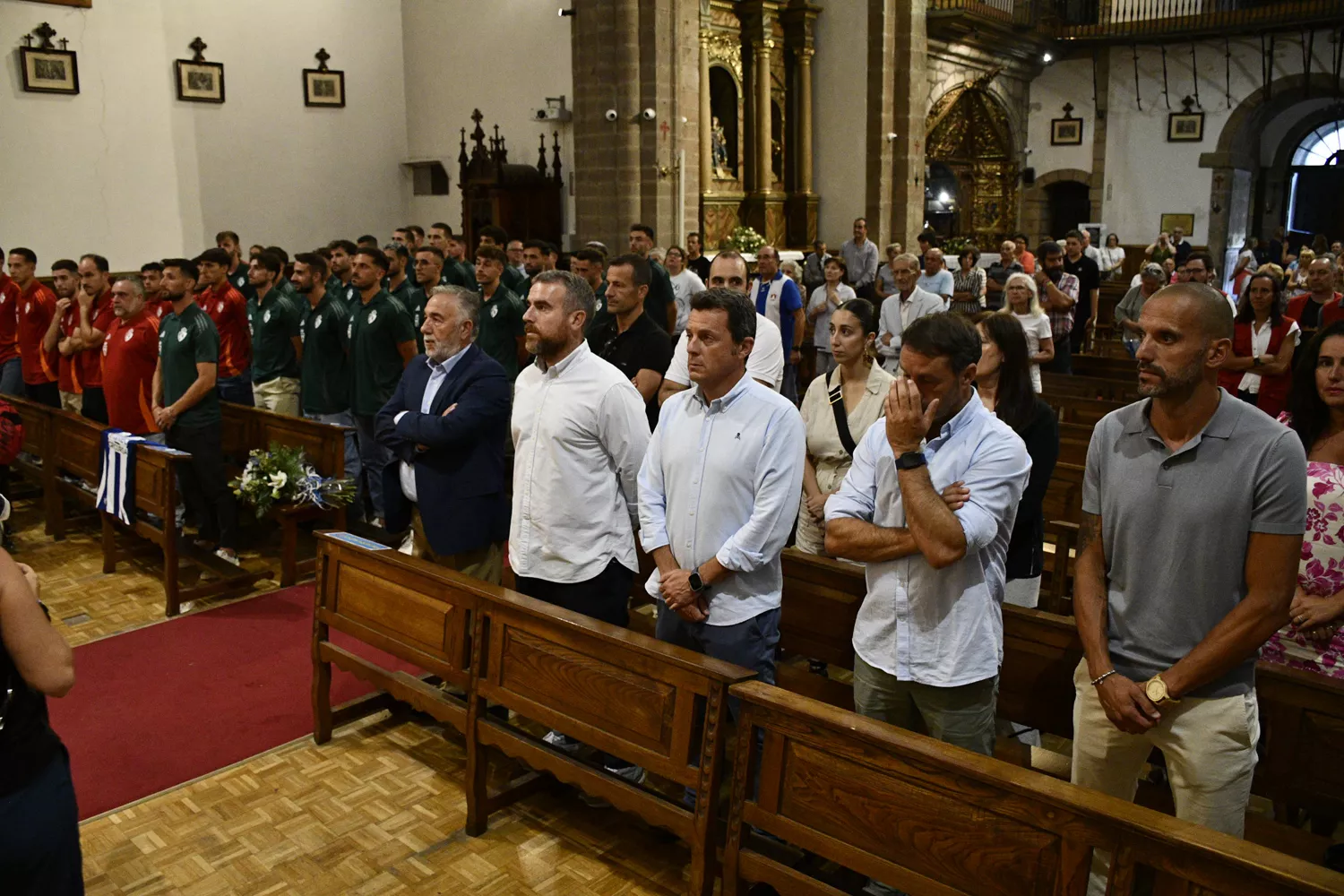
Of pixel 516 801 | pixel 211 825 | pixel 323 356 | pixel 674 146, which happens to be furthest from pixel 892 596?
pixel 674 146

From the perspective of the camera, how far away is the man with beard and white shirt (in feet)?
11.1

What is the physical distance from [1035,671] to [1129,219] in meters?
19.0

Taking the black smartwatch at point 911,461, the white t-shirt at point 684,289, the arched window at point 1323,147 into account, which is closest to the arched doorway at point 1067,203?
the arched window at point 1323,147

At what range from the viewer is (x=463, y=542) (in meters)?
3.79

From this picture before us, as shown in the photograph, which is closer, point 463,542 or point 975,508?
point 975,508

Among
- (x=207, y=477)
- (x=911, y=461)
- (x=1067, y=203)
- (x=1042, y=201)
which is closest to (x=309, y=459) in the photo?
(x=207, y=477)

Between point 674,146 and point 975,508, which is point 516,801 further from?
point 674,146

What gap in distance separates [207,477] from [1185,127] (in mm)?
18662

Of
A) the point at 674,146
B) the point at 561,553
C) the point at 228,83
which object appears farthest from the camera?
the point at 228,83

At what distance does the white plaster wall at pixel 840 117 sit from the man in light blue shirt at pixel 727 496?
1288 cm

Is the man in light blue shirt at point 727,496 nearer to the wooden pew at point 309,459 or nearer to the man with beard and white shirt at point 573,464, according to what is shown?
the man with beard and white shirt at point 573,464

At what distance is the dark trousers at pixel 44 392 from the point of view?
24.9 feet

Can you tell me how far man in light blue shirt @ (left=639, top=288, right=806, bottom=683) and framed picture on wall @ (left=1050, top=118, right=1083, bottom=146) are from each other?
19.2 metres

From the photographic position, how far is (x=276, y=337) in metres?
6.93
